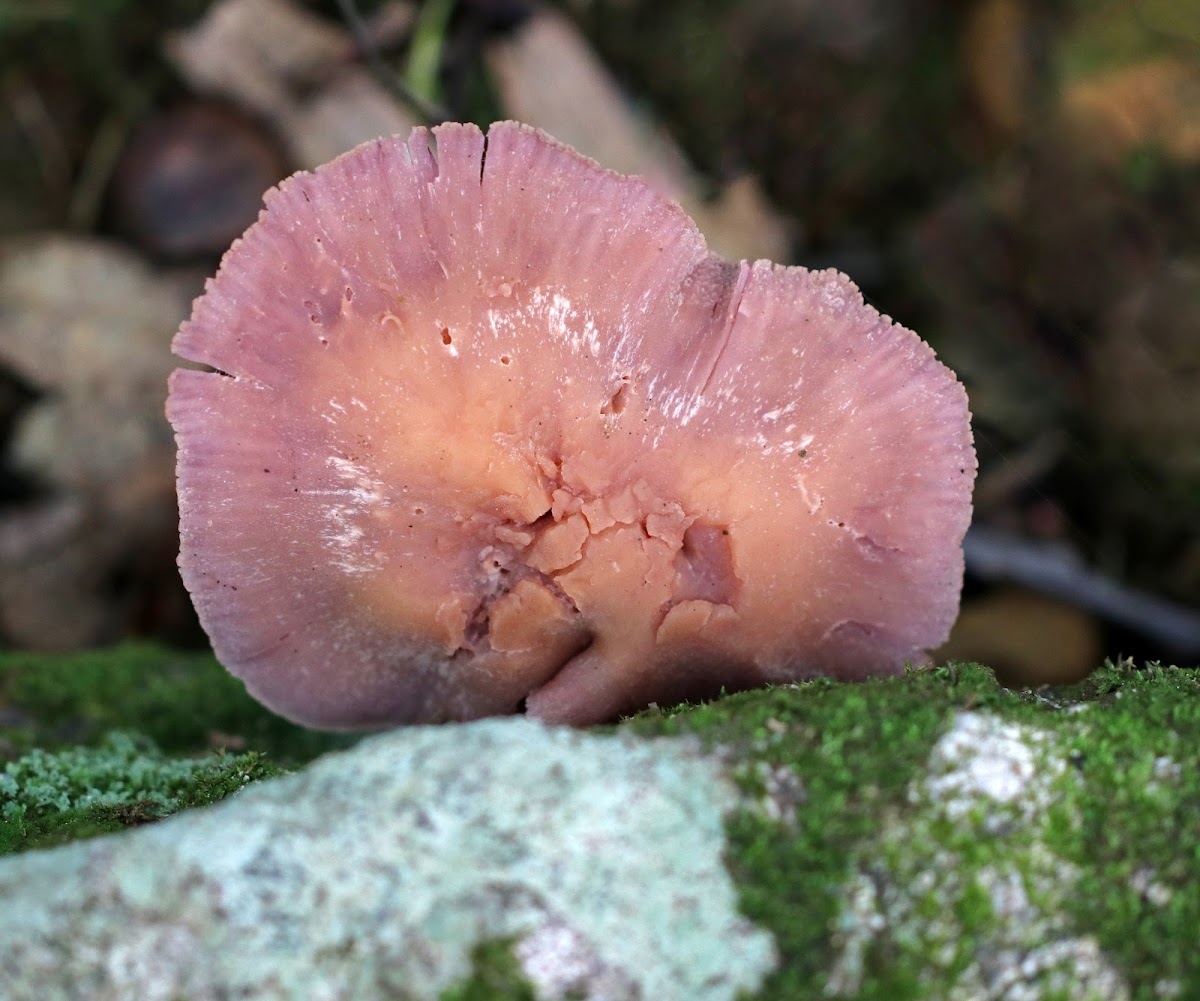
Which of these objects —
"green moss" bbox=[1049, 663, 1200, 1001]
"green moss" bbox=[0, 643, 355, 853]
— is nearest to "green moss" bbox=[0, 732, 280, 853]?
"green moss" bbox=[0, 643, 355, 853]

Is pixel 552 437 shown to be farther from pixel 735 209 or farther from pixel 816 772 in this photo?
pixel 735 209

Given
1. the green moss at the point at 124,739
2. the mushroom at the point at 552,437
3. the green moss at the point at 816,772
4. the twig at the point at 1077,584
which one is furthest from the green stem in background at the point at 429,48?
the green moss at the point at 816,772

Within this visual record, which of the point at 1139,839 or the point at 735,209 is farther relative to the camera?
the point at 735,209

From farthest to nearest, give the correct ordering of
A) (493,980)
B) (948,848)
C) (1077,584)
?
1. (1077,584)
2. (948,848)
3. (493,980)

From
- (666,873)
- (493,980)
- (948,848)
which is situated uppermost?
(948,848)

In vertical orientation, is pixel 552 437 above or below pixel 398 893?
above

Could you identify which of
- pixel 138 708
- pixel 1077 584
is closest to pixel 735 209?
pixel 1077 584

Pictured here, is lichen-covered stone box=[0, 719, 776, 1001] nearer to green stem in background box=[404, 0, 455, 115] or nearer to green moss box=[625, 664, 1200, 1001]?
green moss box=[625, 664, 1200, 1001]
